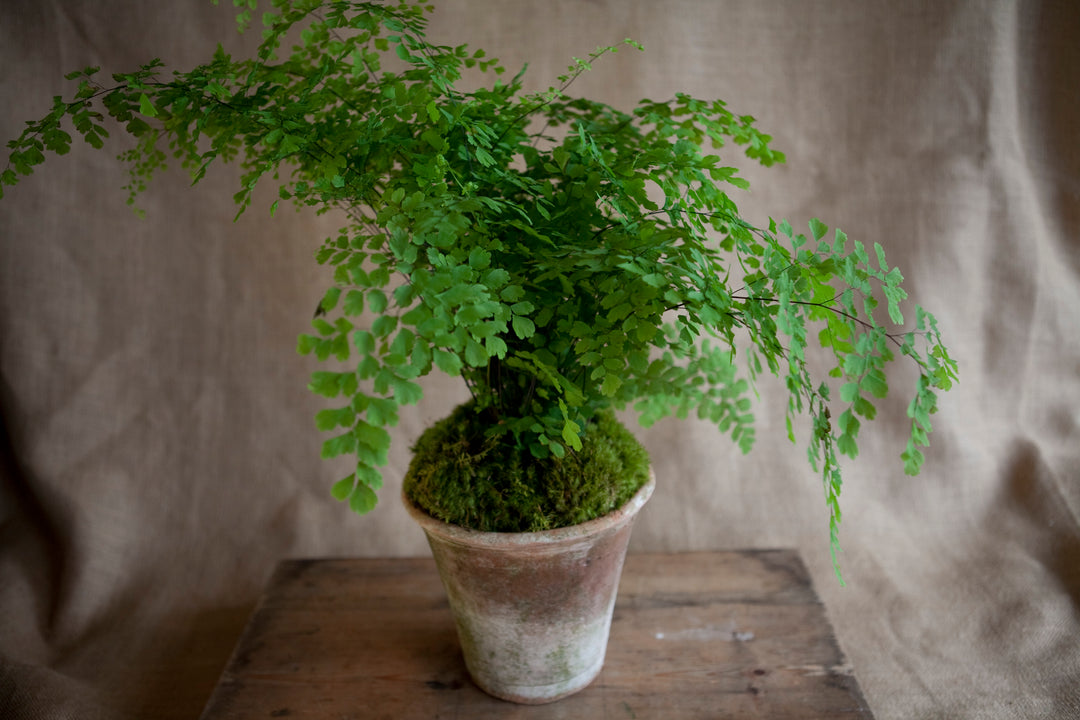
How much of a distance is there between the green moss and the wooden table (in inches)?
15.1

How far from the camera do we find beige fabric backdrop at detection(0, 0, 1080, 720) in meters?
1.93

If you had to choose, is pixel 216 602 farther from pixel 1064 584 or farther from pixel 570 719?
pixel 1064 584

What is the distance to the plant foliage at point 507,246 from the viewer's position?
2.85 feet

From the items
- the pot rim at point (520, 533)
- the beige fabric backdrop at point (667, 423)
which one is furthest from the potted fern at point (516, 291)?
the beige fabric backdrop at point (667, 423)

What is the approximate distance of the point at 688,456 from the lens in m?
2.23

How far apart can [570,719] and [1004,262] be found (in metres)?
1.57

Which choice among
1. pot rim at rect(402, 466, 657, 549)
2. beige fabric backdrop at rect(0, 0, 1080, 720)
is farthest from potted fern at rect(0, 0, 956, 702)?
beige fabric backdrop at rect(0, 0, 1080, 720)

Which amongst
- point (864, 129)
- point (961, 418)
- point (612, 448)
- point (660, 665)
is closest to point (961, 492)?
point (961, 418)

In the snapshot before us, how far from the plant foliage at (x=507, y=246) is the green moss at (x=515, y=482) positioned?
5 centimetres

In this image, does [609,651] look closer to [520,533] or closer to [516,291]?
[520,533]

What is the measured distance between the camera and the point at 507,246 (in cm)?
113

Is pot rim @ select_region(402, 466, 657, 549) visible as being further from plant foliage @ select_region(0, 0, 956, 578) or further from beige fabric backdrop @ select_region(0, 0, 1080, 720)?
beige fabric backdrop @ select_region(0, 0, 1080, 720)

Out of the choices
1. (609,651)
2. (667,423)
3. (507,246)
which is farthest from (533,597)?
(667,423)

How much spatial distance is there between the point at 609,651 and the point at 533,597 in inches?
12.6
